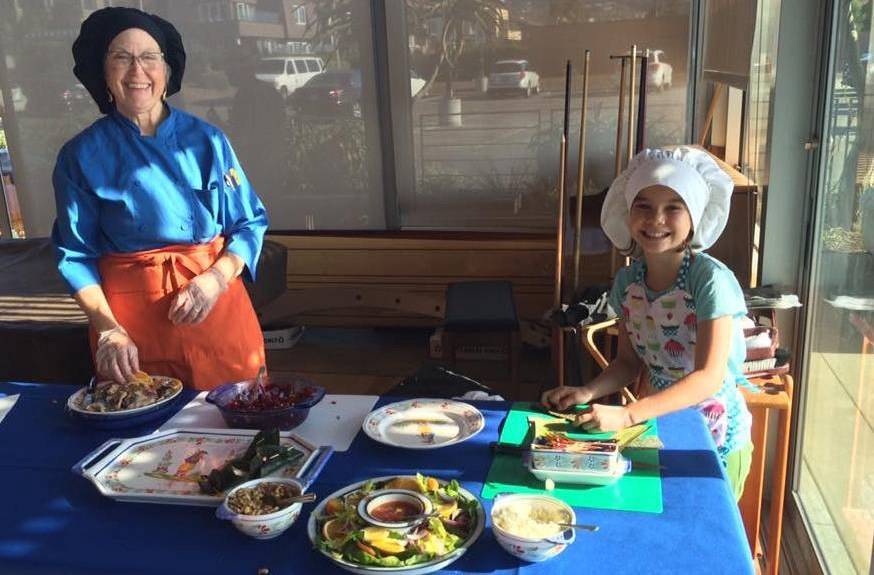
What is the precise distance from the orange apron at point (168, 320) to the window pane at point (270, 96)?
2598mm

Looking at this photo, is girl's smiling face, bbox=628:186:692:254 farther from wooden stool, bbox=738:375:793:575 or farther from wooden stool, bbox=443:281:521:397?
wooden stool, bbox=443:281:521:397

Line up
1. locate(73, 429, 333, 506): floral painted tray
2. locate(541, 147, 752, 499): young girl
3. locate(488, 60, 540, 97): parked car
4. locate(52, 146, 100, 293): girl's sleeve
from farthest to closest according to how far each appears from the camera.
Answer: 1. locate(488, 60, 540, 97): parked car
2. locate(52, 146, 100, 293): girl's sleeve
3. locate(541, 147, 752, 499): young girl
4. locate(73, 429, 333, 506): floral painted tray

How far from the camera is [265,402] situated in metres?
1.64

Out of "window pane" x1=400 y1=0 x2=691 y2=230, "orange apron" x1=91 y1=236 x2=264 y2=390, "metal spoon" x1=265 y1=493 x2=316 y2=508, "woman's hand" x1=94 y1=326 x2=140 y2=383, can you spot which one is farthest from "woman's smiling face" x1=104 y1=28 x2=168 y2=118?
"window pane" x1=400 y1=0 x2=691 y2=230

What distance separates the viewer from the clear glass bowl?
5.22 ft

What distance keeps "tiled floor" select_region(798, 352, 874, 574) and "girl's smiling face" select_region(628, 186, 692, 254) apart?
2.10 ft

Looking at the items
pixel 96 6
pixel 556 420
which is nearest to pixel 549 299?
pixel 556 420

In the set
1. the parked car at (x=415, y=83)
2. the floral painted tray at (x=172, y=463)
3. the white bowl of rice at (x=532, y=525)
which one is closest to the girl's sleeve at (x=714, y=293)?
the white bowl of rice at (x=532, y=525)

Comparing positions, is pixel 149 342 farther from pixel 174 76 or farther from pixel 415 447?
pixel 415 447

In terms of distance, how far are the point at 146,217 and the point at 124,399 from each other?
49cm

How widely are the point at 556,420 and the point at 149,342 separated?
3.58ft

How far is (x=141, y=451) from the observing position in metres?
1.50

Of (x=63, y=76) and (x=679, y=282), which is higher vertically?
(x=63, y=76)

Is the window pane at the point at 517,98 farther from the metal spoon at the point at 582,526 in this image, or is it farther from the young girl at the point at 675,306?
the metal spoon at the point at 582,526
